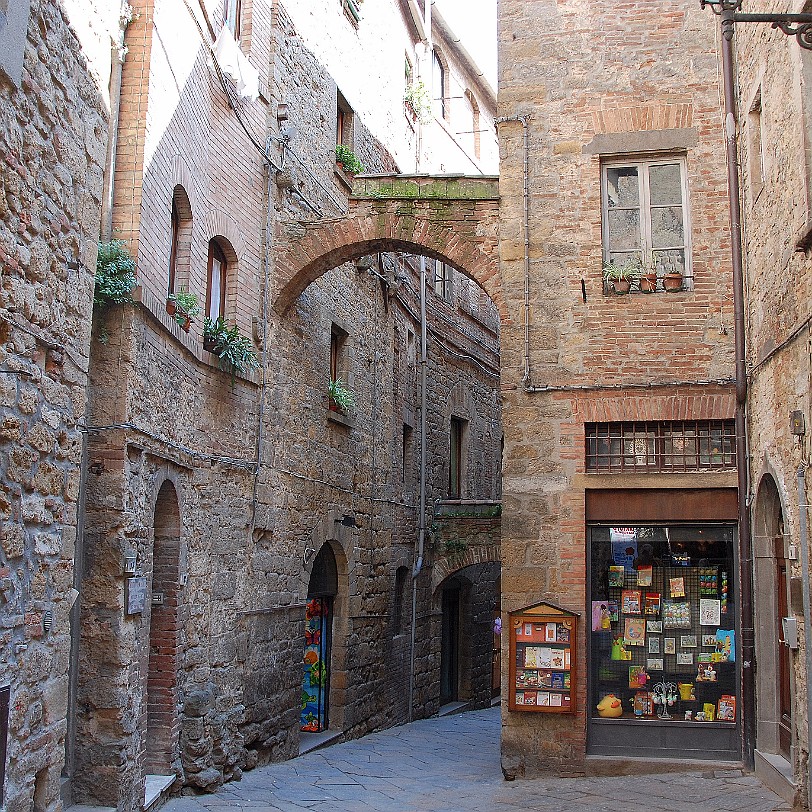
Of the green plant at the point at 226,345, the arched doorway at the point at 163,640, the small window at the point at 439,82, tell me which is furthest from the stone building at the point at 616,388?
the small window at the point at 439,82

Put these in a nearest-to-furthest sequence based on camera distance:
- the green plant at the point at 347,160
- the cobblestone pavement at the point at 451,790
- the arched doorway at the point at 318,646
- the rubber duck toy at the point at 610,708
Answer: the cobblestone pavement at the point at 451,790, the rubber duck toy at the point at 610,708, the arched doorway at the point at 318,646, the green plant at the point at 347,160

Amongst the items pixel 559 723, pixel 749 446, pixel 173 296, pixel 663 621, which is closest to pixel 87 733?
pixel 173 296

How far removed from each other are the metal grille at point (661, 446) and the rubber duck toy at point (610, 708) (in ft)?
6.45

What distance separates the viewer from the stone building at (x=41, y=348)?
434 centimetres

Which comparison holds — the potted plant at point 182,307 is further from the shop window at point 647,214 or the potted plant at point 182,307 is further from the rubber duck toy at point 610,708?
the rubber duck toy at point 610,708

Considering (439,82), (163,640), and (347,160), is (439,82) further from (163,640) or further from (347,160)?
(163,640)

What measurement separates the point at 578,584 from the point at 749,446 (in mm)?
1842

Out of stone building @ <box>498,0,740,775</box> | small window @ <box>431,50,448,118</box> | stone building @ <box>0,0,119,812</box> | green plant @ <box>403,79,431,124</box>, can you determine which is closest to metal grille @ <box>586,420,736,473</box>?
stone building @ <box>498,0,740,775</box>

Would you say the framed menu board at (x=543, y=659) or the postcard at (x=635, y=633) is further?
the postcard at (x=635, y=633)

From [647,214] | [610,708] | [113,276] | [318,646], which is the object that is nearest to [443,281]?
[318,646]

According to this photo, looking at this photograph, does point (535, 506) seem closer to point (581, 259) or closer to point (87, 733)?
point (581, 259)

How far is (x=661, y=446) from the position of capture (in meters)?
8.64

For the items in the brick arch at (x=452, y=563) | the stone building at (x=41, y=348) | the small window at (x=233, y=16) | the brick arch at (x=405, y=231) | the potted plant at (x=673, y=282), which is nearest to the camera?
the stone building at (x=41, y=348)

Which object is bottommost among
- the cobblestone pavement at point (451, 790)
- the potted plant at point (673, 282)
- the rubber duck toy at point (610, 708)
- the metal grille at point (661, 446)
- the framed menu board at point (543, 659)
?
the cobblestone pavement at point (451, 790)
